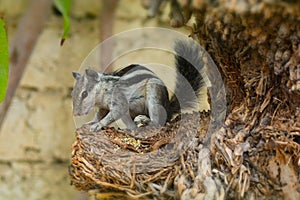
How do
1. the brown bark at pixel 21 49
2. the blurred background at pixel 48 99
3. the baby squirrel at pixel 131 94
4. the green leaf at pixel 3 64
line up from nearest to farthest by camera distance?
the green leaf at pixel 3 64 < the baby squirrel at pixel 131 94 < the brown bark at pixel 21 49 < the blurred background at pixel 48 99

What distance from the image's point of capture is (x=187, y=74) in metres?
1.19

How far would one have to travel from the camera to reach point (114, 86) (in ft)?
4.13

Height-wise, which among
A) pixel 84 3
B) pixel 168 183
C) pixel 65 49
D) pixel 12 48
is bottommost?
pixel 168 183

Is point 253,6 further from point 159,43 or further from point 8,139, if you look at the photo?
point 8,139

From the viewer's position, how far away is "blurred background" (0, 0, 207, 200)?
230 centimetres

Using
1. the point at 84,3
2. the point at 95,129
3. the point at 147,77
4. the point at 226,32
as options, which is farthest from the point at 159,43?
the point at 226,32

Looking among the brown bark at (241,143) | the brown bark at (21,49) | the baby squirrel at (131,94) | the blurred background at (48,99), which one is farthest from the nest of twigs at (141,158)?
the blurred background at (48,99)

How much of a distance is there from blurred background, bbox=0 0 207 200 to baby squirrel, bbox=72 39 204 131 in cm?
99

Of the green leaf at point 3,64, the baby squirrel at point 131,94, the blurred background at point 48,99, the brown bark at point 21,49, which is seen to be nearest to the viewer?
Answer: the green leaf at point 3,64

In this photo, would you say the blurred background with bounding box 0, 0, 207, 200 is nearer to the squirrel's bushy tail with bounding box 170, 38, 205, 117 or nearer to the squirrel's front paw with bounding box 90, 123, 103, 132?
the squirrel's bushy tail with bounding box 170, 38, 205, 117

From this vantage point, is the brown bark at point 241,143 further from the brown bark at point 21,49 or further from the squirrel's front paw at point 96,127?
the brown bark at point 21,49

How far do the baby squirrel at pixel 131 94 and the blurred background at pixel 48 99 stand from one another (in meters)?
0.99

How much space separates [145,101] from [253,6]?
0.51 metres

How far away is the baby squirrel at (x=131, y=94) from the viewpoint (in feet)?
3.93
